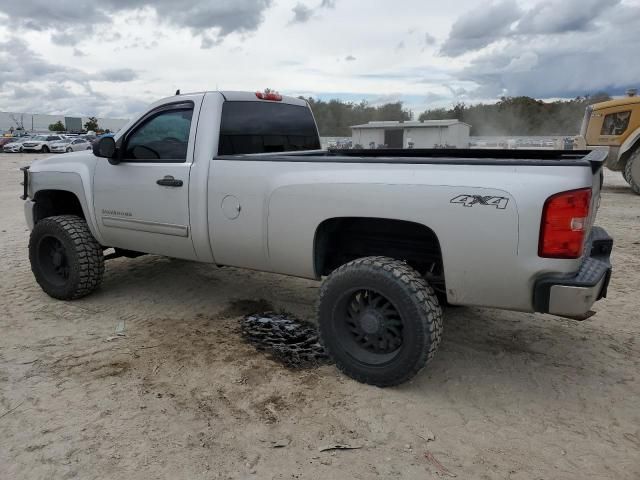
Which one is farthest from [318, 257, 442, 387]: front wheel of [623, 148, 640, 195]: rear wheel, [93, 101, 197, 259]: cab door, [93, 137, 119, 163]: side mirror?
[623, 148, 640, 195]: rear wheel

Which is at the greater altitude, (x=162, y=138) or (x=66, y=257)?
(x=162, y=138)

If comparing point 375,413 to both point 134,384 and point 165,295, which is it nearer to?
point 134,384

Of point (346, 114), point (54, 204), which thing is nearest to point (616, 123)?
point (54, 204)

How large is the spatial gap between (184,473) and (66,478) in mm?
568

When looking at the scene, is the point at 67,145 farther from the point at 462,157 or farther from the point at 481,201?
the point at 481,201

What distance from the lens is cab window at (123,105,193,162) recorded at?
424 centimetres

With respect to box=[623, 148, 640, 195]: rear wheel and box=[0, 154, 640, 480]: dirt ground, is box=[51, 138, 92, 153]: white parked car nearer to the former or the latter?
box=[623, 148, 640, 195]: rear wheel

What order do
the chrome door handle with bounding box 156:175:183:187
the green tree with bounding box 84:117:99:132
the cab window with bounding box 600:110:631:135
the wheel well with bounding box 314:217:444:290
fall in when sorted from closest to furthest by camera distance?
the wheel well with bounding box 314:217:444:290 → the chrome door handle with bounding box 156:175:183:187 → the cab window with bounding box 600:110:631:135 → the green tree with bounding box 84:117:99:132

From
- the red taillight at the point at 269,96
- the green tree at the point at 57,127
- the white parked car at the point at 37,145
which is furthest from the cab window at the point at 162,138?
the green tree at the point at 57,127

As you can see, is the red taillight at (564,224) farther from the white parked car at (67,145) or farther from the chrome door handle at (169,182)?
the white parked car at (67,145)

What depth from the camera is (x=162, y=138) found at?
441 cm

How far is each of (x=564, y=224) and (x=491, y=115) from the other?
65401 mm

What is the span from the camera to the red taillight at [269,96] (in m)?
4.63

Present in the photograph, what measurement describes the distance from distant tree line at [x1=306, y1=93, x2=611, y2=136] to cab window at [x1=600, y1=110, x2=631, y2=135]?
44431 mm
